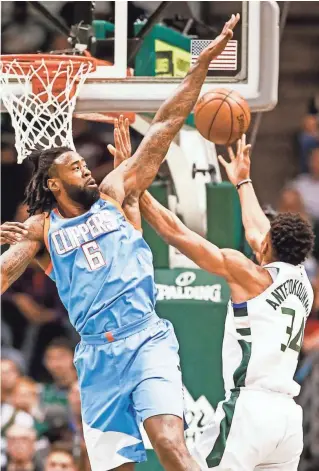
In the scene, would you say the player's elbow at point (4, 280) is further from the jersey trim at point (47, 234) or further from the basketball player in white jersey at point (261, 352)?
the basketball player in white jersey at point (261, 352)

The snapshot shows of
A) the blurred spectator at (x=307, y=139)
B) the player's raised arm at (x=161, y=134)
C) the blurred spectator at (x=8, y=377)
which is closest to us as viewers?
the player's raised arm at (x=161, y=134)

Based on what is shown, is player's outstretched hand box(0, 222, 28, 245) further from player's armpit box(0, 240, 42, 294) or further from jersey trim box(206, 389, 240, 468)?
jersey trim box(206, 389, 240, 468)

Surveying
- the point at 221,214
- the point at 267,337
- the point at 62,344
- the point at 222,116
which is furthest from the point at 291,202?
the point at 267,337

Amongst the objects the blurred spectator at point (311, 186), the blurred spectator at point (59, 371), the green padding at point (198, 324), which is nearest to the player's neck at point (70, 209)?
the green padding at point (198, 324)

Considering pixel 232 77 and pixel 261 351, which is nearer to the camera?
pixel 261 351

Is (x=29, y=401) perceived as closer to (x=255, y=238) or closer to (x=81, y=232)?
(x=255, y=238)

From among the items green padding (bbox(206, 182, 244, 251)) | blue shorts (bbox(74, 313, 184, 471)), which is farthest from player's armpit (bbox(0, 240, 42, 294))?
green padding (bbox(206, 182, 244, 251))

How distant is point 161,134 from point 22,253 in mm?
916

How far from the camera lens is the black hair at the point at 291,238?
227 inches

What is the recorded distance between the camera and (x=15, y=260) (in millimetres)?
5578

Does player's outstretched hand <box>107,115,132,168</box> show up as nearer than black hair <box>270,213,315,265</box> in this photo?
No

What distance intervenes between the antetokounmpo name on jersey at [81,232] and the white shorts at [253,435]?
994mm

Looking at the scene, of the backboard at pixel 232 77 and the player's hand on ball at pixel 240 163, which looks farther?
the backboard at pixel 232 77

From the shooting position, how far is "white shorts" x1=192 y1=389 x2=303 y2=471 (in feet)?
18.4
